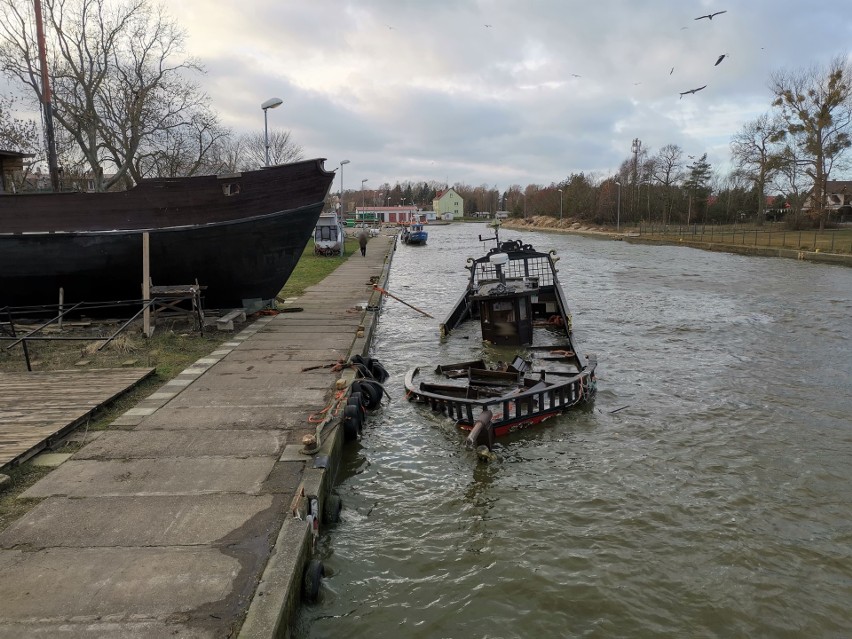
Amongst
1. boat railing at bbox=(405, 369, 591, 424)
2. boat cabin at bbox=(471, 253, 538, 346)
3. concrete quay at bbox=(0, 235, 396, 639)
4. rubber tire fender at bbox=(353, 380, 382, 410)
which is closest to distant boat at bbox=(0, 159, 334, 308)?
boat cabin at bbox=(471, 253, 538, 346)

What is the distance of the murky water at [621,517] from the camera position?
4.68 m

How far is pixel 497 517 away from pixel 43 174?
121 feet

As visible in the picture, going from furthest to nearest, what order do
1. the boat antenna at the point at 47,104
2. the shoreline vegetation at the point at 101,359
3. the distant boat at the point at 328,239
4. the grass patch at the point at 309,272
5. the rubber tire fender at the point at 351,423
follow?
the distant boat at the point at 328,239, the grass patch at the point at 309,272, the boat antenna at the point at 47,104, the rubber tire fender at the point at 351,423, the shoreline vegetation at the point at 101,359

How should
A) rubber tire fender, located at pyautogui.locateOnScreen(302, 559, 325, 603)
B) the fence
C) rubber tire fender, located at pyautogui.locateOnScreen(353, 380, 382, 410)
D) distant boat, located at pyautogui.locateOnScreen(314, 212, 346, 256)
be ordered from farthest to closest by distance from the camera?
the fence < distant boat, located at pyautogui.locateOnScreen(314, 212, 346, 256) < rubber tire fender, located at pyautogui.locateOnScreen(353, 380, 382, 410) < rubber tire fender, located at pyautogui.locateOnScreen(302, 559, 325, 603)

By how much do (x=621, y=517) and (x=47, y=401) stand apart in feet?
23.5

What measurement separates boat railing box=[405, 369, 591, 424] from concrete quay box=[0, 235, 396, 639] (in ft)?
5.45

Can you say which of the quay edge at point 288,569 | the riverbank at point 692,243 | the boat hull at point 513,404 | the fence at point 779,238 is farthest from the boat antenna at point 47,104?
the fence at point 779,238

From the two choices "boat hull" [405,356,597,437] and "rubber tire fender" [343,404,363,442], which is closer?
"rubber tire fender" [343,404,363,442]

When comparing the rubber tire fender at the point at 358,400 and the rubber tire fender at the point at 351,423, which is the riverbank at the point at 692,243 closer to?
the rubber tire fender at the point at 358,400

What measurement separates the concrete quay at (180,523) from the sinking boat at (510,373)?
6.17ft

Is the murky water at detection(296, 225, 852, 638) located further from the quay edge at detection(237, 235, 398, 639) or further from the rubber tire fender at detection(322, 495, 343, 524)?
the quay edge at detection(237, 235, 398, 639)

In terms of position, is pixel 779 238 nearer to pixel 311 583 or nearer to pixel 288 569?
pixel 311 583

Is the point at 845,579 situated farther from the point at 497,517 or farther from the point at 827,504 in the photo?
the point at 497,517

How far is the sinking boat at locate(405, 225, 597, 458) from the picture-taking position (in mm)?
8172
